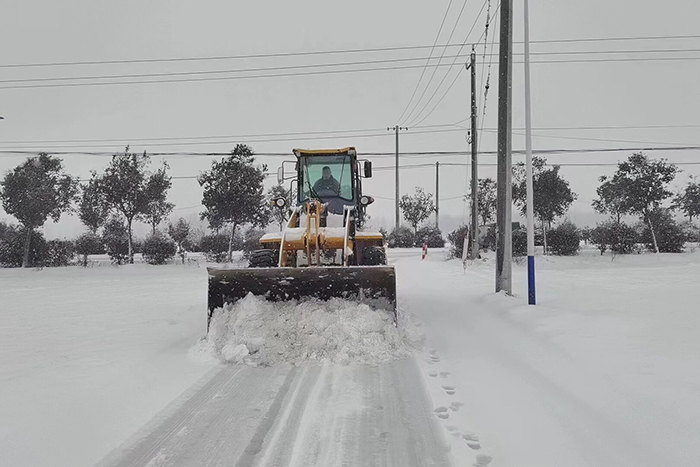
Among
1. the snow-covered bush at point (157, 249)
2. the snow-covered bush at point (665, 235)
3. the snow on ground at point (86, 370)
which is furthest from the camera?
the snow-covered bush at point (157, 249)

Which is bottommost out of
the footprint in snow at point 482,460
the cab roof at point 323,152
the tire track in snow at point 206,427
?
the tire track in snow at point 206,427

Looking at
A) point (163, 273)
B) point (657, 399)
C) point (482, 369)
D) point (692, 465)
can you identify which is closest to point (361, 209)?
point (482, 369)

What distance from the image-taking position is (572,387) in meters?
4.12

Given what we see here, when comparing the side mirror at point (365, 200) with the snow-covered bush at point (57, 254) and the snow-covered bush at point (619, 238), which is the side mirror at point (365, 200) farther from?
the snow-covered bush at point (57, 254)

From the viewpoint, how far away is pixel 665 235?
23781 mm

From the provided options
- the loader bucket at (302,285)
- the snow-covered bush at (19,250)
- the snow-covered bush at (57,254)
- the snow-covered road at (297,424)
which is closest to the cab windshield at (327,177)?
the loader bucket at (302,285)

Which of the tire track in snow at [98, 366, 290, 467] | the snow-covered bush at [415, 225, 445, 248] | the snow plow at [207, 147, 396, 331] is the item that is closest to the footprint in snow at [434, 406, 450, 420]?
the tire track in snow at [98, 366, 290, 467]

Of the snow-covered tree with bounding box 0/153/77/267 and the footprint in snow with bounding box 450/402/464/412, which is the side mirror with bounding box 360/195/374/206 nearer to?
the footprint in snow with bounding box 450/402/464/412

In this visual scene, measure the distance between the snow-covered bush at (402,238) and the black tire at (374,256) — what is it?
31237mm

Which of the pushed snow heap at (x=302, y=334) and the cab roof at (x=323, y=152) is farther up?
the cab roof at (x=323, y=152)

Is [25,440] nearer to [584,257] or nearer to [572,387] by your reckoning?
[572,387]

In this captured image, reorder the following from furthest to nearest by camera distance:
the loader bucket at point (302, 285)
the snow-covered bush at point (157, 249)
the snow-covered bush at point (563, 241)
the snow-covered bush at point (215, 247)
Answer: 1. the snow-covered bush at point (215, 247)
2. the snow-covered bush at point (563, 241)
3. the snow-covered bush at point (157, 249)
4. the loader bucket at point (302, 285)

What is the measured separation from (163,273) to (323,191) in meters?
13.6

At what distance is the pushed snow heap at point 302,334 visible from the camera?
5191 mm
